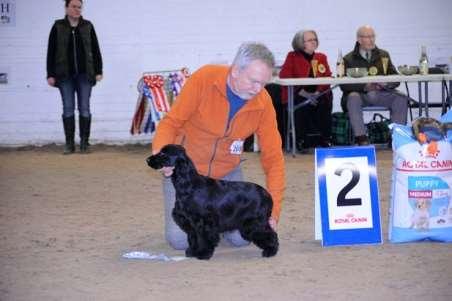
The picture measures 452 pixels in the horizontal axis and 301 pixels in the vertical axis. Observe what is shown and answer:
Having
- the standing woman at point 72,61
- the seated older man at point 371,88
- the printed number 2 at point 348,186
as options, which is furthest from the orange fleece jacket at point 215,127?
the standing woman at point 72,61

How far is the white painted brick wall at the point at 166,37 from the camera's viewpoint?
28.9ft

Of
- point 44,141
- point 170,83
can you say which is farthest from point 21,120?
point 170,83

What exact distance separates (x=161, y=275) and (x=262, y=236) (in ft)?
1.71

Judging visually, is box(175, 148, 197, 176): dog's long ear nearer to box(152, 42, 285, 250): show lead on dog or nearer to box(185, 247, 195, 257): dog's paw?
box(152, 42, 285, 250): show lead on dog

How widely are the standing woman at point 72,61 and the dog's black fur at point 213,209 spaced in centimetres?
457

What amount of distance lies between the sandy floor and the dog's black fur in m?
0.09

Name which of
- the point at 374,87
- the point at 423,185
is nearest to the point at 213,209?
the point at 423,185

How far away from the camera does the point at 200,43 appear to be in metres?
8.87

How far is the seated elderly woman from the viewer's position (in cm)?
766

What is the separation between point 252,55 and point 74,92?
495cm

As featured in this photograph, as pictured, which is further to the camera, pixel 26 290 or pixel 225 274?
pixel 225 274

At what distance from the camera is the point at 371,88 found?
7680 millimetres

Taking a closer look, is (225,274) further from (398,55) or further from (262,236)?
(398,55)

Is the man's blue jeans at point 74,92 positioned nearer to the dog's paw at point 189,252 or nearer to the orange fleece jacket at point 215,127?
the orange fleece jacket at point 215,127
